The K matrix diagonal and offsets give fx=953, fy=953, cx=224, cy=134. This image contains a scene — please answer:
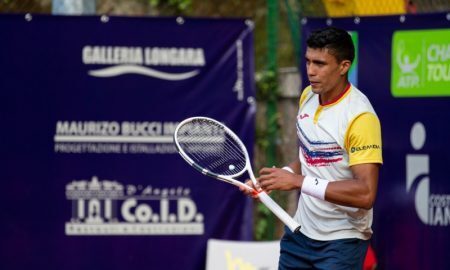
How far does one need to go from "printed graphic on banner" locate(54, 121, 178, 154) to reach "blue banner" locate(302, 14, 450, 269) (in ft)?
4.71

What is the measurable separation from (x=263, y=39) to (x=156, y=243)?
2025mm

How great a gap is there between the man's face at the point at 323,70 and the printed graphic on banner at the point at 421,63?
1598 millimetres

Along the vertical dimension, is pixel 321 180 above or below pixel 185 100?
below

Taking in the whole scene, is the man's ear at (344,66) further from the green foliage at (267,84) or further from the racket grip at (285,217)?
the green foliage at (267,84)

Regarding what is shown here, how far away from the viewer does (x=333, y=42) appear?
14.9 feet

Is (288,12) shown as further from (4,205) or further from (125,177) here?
(4,205)

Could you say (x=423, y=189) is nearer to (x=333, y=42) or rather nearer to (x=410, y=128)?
(x=410, y=128)

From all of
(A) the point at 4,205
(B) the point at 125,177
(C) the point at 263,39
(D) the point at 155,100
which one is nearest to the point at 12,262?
(A) the point at 4,205

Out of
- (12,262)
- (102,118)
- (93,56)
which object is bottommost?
(12,262)

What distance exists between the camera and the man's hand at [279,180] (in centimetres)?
438

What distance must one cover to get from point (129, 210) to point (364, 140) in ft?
9.15

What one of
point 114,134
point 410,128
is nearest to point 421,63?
point 410,128

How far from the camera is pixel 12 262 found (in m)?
6.70

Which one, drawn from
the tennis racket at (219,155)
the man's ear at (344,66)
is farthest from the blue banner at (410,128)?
the man's ear at (344,66)
